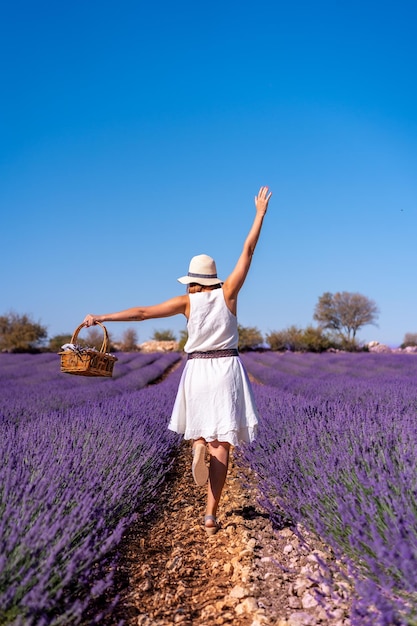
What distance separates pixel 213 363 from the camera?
3.07 m

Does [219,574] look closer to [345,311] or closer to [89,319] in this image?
[89,319]

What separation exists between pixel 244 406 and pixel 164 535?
2.85ft

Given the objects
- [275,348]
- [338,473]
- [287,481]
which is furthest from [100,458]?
[275,348]

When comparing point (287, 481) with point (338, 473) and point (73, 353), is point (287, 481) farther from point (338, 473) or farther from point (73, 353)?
point (73, 353)

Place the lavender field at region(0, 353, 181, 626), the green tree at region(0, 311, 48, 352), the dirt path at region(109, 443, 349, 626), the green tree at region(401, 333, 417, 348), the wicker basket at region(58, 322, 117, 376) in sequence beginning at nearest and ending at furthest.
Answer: the lavender field at region(0, 353, 181, 626), the dirt path at region(109, 443, 349, 626), the wicker basket at region(58, 322, 117, 376), the green tree at region(0, 311, 48, 352), the green tree at region(401, 333, 417, 348)

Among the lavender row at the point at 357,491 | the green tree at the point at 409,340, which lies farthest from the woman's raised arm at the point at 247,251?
the green tree at the point at 409,340

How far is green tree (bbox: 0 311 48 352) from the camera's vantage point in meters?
29.6

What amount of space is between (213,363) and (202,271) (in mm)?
495

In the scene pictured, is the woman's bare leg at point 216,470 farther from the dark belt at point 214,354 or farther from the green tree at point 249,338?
the green tree at point 249,338

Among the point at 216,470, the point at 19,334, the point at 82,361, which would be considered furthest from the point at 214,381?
the point at 19,334

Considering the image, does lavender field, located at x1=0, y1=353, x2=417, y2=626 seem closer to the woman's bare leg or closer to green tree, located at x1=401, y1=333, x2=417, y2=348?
the woman's bare leg

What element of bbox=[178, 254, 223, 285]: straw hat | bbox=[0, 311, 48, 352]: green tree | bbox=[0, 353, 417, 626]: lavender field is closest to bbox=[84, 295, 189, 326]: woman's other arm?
bbox=[178, 254, 223, 285]: straw hat

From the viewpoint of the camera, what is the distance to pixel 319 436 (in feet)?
11.0

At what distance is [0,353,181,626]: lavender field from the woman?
0.41 m
